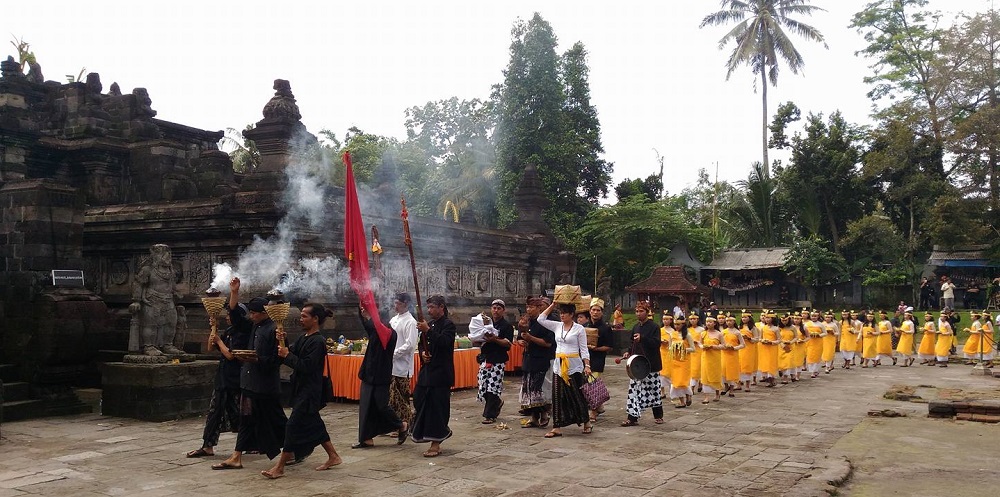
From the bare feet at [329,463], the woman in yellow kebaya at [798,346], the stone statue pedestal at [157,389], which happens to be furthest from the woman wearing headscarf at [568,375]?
the woman in yellow kebaya at [798,346]

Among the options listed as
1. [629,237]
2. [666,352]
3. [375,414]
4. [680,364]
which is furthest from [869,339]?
[629,237]

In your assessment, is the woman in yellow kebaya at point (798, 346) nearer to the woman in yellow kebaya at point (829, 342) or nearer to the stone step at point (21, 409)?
the woman in yellow kebaya at point (829, 342)

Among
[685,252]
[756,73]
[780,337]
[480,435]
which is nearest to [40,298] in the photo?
[480,435]

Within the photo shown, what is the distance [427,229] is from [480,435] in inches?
305

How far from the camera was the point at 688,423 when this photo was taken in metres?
10.6

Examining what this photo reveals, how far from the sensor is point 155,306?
11.2 metres

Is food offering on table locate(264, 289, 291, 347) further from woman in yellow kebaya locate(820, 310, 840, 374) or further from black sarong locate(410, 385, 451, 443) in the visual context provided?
woman in yellow kebaya locate(820, 310, 840, 374)

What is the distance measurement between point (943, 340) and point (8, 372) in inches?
815

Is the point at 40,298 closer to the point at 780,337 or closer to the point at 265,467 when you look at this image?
the point at 265,467

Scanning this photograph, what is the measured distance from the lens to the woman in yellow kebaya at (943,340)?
20453mm

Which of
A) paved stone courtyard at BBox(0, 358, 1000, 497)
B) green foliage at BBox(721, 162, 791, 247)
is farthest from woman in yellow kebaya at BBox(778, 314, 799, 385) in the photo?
green foliage at BBox(721, 162, 791, 247)

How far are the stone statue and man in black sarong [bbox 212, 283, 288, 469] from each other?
4.34m

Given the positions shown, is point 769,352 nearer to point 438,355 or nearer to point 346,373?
point 346,373

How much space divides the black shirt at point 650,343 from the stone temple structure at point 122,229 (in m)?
5.62
